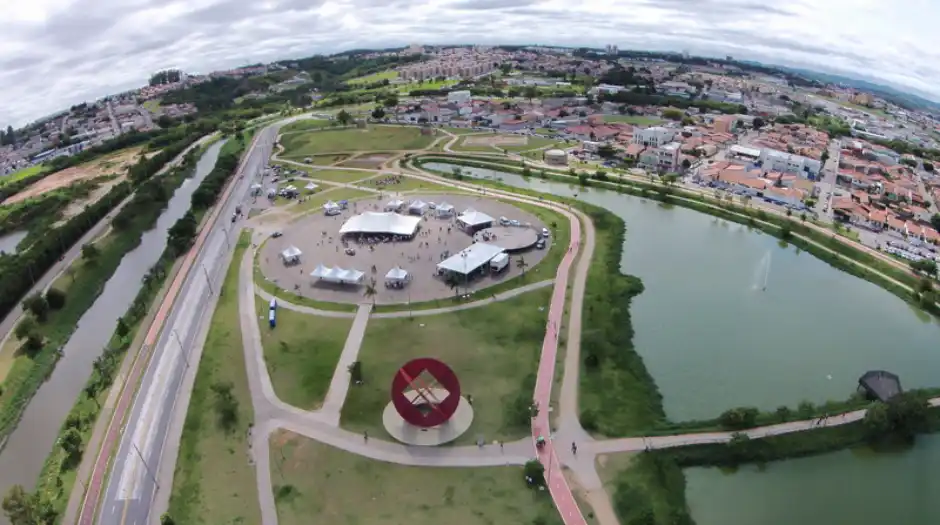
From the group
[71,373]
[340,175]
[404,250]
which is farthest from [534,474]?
[340,175]

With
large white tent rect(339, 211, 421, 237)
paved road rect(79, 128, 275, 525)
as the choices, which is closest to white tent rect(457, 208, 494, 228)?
large white tent rect(339, 211, 421, 237)

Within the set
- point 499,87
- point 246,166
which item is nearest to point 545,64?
point 499,87

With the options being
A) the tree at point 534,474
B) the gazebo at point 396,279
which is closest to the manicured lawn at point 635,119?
the gazebo at point 396,279

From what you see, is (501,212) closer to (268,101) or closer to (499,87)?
(499,87)

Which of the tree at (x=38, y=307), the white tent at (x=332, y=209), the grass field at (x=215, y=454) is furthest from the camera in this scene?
the white tent at (x=332, y=209)

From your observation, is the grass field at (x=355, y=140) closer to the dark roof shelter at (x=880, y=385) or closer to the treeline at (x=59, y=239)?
the treeline at (x=59, y=239)

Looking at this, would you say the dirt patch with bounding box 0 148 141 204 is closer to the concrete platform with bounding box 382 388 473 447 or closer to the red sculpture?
the concrete platform with bounding box 382 388 473 447

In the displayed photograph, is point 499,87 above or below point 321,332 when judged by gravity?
above
